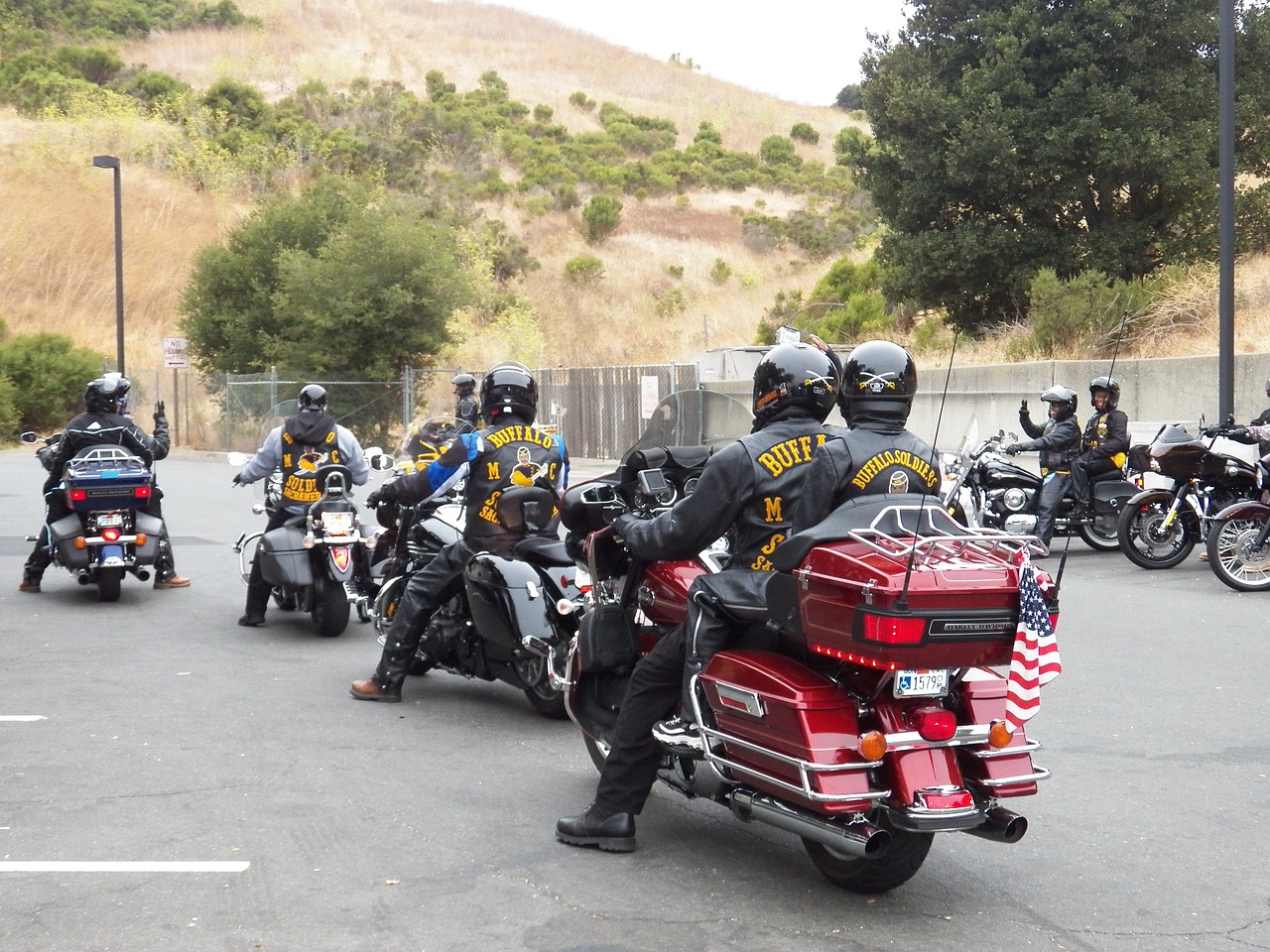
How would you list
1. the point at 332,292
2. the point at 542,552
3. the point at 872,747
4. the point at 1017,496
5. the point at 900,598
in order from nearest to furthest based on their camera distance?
1. the point at 900,598
2. the point at 872,747
3. the point at 542,552
4. the point at 1017,496
5. the point at 332,292

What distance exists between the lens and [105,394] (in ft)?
36.9

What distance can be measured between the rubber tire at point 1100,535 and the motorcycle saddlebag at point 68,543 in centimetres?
931

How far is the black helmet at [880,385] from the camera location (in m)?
4.69

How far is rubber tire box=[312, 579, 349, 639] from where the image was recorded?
947cm

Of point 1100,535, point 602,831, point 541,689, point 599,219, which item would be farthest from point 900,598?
point 599,219

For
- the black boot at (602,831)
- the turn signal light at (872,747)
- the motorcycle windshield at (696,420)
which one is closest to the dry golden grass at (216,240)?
the motorcycle windshield at (696,420)

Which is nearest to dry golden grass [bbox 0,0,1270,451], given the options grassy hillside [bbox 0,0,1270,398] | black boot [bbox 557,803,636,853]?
grassy hillside [bbox 0,0,1270,398]

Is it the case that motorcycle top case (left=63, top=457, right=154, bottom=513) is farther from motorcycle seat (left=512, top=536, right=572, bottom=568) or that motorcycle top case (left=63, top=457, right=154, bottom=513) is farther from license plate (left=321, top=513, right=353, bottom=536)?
motorcycle seat (left=512, top=536, right=572, bottom=568)

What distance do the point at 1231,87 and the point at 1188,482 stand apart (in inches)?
214

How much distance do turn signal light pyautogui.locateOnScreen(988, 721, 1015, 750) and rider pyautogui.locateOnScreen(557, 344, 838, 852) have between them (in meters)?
0.79

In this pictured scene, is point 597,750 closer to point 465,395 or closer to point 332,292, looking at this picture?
point 465,395

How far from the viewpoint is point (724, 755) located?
14.9 feet

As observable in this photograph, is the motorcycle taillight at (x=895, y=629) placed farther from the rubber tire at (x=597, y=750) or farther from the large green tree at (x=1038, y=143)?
the large green tree at (x=1038, y=143)

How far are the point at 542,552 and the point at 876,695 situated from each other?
307cm
